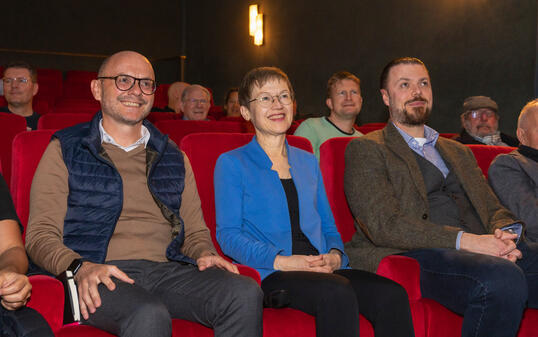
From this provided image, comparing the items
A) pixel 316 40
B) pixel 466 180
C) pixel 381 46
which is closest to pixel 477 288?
pixel 466 180

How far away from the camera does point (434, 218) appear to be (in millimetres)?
2125

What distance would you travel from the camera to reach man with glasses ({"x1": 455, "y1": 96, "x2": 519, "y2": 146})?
373 cm

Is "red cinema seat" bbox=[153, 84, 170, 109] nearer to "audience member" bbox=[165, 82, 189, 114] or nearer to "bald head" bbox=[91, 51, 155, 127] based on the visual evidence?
"audience member" bbox=[165, 82, 189, 114]

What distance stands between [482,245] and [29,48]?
26.0 ft

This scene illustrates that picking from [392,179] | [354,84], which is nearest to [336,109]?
[354,84]

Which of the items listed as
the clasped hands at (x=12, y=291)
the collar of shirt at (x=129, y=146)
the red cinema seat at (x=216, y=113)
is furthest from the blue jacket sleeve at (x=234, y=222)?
the red cinema seat at (x=216, y=113)

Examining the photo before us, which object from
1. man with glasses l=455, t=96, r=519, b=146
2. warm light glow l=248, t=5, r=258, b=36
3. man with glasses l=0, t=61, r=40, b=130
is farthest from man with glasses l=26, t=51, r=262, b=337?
warm light glow l=248, t=5, r=258, b=36

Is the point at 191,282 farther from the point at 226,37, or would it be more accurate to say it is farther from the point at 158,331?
the point at 226,37

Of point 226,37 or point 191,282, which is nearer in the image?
point 191,282

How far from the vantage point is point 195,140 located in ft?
7.04

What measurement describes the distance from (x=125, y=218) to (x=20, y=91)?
247 cm

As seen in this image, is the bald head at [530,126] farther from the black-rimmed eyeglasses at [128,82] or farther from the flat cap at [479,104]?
the black-rimmed eyeglasses at [128,82]

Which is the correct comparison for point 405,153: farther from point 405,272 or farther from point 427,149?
point 405,272

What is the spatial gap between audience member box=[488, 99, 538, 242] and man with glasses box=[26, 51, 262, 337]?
1.23 m
